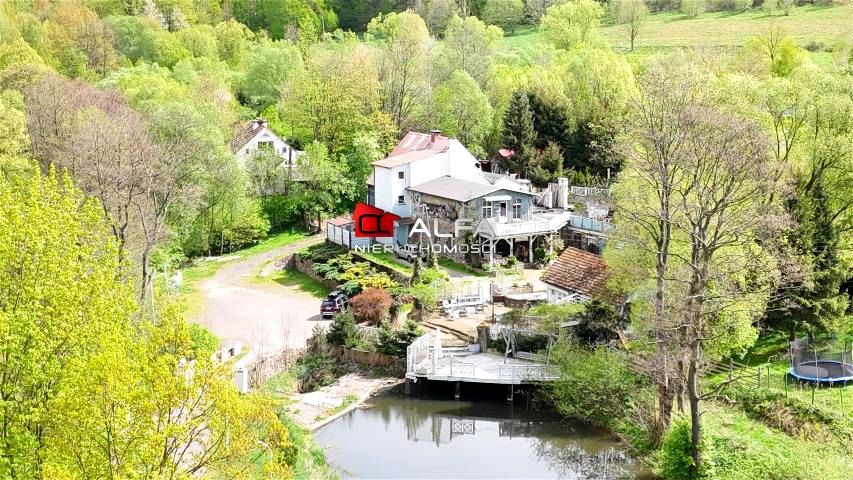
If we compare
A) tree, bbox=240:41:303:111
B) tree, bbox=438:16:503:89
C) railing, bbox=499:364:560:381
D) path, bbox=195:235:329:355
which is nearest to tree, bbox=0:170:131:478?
railing, bbox=499:364:560:381

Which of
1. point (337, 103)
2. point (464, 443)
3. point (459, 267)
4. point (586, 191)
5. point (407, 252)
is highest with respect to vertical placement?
point (337, 103)

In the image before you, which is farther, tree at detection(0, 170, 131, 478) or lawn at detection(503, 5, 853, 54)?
lawn at detection(503, 5, 853, 54)

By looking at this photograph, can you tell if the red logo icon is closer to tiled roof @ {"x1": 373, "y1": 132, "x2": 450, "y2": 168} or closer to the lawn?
tiled roof @ {"x1": 373, "y1": 132, "x2": 450, "y2": 168}

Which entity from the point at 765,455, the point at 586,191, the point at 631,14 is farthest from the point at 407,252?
the point at 631,14

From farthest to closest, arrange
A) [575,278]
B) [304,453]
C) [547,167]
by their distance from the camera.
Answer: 1. [547,167]
2. [575,278]
3. [304,453]

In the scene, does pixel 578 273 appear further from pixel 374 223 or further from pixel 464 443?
pixel 374 223

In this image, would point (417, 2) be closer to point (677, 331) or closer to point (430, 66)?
point (430, 66)
